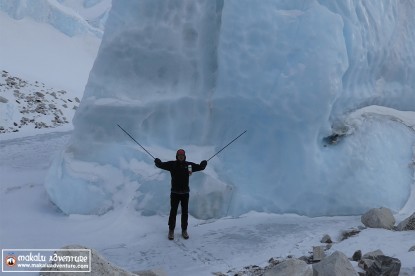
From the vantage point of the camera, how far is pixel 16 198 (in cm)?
743

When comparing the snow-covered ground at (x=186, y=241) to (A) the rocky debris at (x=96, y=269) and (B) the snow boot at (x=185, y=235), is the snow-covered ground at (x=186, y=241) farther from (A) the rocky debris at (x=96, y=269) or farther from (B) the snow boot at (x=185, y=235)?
(A) the rocky debris at (x=96, y=269)

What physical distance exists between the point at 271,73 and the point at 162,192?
253 cm

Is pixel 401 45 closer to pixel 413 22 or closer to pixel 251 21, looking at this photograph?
pixel 413 22

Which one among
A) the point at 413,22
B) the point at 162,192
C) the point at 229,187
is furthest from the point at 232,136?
the point at 413,22

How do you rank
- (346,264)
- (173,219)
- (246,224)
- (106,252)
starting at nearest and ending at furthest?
1. (346,264)
2. (106,252)
3. (173,219)
4. (246,224)

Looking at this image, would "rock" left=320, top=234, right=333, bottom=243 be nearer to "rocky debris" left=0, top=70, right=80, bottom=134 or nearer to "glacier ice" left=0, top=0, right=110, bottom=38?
"rocky debris" left=0, top=70, right=80, bottom=134

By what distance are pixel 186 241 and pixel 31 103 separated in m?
14.4

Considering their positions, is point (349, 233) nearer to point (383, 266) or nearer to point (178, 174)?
point (383, 266)

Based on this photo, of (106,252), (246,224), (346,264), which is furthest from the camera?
(246,224)

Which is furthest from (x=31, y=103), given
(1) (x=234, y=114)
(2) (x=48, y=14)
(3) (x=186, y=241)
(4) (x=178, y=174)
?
(3) (x=186, y=241)

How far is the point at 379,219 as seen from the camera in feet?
19.5

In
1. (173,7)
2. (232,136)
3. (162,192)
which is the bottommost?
(162,192)

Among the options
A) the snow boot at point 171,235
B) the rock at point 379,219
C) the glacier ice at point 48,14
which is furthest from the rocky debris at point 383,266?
the glacier ice at point 48,14

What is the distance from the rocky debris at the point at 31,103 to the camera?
1655 cm
